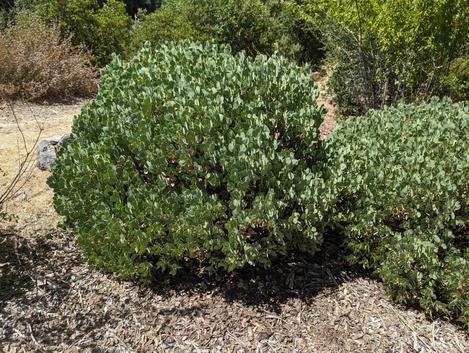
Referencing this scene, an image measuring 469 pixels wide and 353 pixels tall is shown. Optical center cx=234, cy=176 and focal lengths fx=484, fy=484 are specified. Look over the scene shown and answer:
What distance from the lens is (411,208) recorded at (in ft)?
10.2

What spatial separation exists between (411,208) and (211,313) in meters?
1.45

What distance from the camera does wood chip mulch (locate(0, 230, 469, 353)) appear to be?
293 centimetres

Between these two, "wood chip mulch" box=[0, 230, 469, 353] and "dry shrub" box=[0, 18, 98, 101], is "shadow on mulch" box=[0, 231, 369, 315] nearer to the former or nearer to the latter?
"wood chip mulch" box=[0, 230, 469, 353]

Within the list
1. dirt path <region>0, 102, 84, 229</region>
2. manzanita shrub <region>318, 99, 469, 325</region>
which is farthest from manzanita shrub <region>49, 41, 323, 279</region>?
dirt path <region>0, 102, 84, 229</region>

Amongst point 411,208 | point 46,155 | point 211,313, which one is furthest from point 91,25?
point 411,208

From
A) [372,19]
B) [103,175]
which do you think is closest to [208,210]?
[103,175]

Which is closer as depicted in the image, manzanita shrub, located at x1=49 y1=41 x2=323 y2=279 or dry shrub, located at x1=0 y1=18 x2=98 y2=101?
Result: manzanita shrub, located at x1=49 y1=41 x2=323 y2=279

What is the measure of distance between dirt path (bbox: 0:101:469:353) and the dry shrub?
18.2 feet

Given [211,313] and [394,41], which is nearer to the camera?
[211,313]

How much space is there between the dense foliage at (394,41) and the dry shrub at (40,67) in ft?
14.8

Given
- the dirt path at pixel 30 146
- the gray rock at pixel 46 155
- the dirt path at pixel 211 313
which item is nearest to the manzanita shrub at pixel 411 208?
the dirt path at pixel 211 313

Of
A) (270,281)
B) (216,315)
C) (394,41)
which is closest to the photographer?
(216,315)

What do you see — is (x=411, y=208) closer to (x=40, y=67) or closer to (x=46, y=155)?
(x=46, y=155)

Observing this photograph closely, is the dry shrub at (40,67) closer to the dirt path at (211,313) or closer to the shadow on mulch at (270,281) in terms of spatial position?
the dirt path at (211,313)
